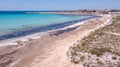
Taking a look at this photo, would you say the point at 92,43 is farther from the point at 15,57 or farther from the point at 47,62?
the point at 15,57

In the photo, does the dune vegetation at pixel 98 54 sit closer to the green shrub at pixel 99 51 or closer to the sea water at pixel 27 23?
the green shrub at pixel 99 51

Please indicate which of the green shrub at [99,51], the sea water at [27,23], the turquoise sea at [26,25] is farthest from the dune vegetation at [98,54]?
the sea water at [27,23]

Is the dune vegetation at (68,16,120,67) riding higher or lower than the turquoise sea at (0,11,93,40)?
higher

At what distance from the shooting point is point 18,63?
14.5 m

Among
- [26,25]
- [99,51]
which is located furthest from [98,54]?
[26,25]

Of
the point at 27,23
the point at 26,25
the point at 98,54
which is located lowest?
the point at 27,23

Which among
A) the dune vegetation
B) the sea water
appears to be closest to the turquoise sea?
the sea water

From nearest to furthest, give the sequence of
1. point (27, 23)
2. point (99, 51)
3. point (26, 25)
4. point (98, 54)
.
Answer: point (98, 54) < point (99, 51) < point (26, 25) < point (27, 23)

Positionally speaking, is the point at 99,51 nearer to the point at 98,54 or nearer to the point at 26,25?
the point at 98,54

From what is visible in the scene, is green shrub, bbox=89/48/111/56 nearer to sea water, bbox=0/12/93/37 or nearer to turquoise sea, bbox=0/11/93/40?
turquoise sea, bbox=0/11/93/40

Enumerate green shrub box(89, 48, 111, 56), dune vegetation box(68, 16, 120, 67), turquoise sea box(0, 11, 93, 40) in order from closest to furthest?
dune vegetation box(68, 16, 120, 67) < green shrub box(89, 48, 111, 56) < turquoise sea box(0, 11, 93, 40)

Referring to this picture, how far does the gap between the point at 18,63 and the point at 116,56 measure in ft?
22.6

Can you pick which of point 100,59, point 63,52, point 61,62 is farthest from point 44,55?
point 100,59

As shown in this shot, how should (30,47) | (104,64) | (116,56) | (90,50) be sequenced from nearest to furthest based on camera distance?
(104,64) → (116,56) → (90,50) → (30,47)
